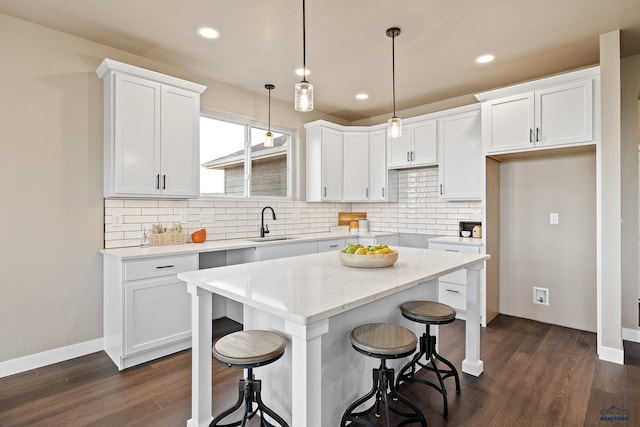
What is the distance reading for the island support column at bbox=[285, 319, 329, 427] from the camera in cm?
129

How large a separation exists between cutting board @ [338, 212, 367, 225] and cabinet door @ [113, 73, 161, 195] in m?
2.95

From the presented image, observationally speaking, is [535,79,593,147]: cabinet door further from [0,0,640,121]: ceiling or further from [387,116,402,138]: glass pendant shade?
[387,116,402,138]: glass pendant shade

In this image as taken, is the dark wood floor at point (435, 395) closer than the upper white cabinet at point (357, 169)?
Result: Yes

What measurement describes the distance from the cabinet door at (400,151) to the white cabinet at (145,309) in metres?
2.88

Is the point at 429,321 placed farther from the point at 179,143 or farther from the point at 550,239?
the point at 179,143

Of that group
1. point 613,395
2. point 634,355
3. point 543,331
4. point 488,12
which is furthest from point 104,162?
point 634,355

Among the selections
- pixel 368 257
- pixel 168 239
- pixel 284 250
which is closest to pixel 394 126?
pixel 368 257

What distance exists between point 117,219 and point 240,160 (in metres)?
1.58

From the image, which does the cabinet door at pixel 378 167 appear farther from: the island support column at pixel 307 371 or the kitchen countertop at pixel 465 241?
the island support column at pixel 307 371

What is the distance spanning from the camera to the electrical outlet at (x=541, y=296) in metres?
3.68

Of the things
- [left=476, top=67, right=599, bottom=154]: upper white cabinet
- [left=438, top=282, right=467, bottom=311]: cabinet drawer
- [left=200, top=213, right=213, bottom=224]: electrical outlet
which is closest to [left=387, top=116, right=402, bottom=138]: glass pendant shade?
[left=476, top=67, right=599, bottom=154]: upper white cabinet

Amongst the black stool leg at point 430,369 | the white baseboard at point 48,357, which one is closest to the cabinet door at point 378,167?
the black stool leg at point 430,369

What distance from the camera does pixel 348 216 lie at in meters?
5.45

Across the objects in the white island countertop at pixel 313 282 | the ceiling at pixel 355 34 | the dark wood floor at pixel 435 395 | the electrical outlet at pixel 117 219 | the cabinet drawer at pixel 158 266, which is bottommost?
the dark wood floor at pixel 435 395
